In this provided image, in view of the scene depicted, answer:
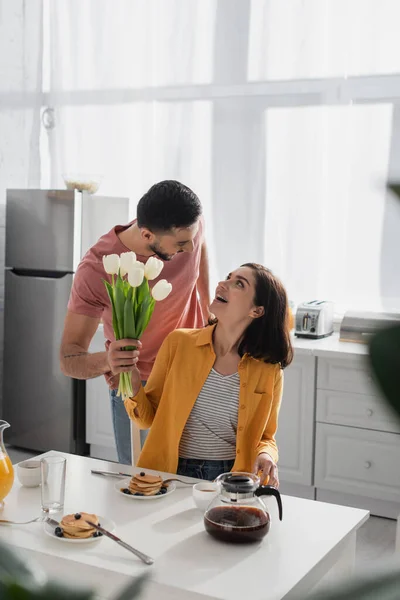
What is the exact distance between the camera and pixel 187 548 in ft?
5.26

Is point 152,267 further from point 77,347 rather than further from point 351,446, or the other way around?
point 351,446

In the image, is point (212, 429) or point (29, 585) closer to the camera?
point (29, 585)

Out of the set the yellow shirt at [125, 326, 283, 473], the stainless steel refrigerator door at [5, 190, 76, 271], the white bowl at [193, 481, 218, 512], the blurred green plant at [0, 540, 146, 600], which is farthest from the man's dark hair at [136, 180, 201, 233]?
the blurred green plant at [0, 540, 146, 600]

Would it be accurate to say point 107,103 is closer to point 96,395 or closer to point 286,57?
point 286,57

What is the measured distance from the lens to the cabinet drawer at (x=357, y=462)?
11.5 feet

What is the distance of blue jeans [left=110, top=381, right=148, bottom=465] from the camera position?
2662 millimetres

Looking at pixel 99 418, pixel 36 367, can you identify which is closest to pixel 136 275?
pixel 99 418

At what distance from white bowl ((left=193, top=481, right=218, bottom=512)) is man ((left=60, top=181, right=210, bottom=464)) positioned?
0.45 m

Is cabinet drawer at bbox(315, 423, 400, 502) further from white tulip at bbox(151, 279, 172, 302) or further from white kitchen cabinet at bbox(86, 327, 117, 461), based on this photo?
white tulip at bbox(151, 279, 172, 302)

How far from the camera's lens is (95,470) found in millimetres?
2072

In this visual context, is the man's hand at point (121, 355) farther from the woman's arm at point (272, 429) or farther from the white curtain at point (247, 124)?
the white curtain at point (247, 124)

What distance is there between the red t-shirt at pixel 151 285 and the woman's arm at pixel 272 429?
44 centimetres

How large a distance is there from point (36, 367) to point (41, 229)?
767 millimetres

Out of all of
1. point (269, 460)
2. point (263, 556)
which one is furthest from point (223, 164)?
point (263, 556)
